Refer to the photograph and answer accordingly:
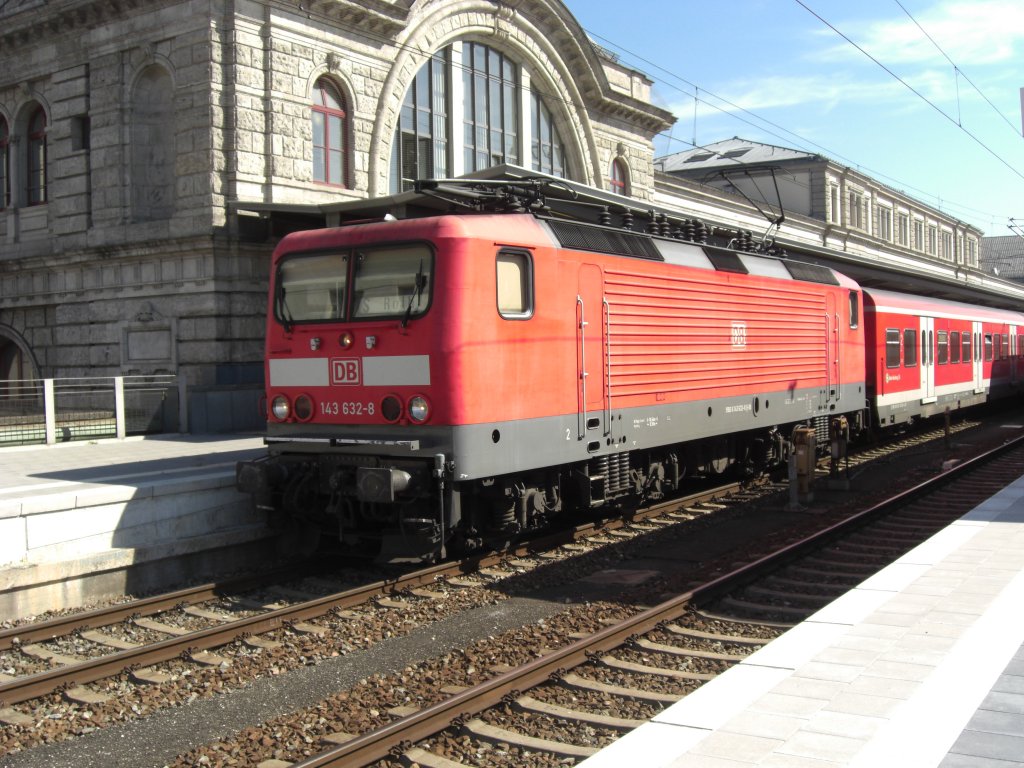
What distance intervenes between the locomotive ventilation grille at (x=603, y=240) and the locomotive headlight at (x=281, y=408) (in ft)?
10.8

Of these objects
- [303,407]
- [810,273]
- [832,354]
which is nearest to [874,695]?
[303,407]

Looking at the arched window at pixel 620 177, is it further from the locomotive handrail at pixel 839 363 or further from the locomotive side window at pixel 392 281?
the locomotive side window at pixel 392 281

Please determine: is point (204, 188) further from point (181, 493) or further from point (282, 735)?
point (282, 735)

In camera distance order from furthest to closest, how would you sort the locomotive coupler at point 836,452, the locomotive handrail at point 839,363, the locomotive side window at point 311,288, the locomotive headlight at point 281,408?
the locomotive handrail at point 839,363
the locomotive coupler at point 836,452
the locomotive headlight at point 281,408
the locomotive side window at point 311,288

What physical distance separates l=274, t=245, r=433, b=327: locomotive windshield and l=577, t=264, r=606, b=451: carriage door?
2.00m

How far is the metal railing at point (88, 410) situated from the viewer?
16.1m

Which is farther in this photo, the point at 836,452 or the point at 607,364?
the point at 836,452

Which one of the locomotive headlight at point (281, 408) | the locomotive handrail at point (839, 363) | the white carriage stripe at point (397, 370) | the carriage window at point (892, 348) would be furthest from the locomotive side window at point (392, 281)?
the carriage window at point (892, 348)

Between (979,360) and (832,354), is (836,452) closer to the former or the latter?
(832,354)

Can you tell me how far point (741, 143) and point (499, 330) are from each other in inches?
2020

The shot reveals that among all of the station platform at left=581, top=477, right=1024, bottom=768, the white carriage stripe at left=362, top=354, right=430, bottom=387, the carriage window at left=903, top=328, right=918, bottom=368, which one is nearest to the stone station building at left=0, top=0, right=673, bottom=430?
the white carriage stripe at left=362, top=354, right=430, bottom=387

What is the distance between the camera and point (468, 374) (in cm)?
906

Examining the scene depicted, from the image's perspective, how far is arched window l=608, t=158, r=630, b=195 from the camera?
31375mm

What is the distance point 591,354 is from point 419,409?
7.81 feet
